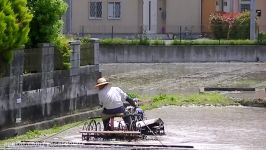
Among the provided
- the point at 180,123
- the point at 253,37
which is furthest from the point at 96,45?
the point at 253,37

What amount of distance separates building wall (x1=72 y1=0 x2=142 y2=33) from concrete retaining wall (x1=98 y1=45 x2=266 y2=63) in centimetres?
1230

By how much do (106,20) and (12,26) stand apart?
133 ft

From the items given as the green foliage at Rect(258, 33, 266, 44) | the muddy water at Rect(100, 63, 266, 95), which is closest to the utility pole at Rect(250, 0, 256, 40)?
the green foliage at Rect(258, 33, 266, 44)

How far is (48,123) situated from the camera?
1914cm

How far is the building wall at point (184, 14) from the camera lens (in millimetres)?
56938

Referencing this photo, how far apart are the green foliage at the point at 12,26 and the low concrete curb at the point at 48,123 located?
164cm

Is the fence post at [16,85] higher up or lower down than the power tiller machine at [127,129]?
higher up

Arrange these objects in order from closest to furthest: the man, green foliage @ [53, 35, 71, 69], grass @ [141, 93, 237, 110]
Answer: the man
green foliage @ [53, 35, 71, 69]
grass @ [141, 93, 237, 110]

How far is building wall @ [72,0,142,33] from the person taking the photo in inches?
2219

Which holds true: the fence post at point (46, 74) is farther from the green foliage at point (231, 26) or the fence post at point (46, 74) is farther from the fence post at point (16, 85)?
the green foliage at point (231, 26)

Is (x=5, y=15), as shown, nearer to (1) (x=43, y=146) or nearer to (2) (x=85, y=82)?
(1) (x=43, y=146)

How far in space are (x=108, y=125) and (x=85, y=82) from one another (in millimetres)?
4562

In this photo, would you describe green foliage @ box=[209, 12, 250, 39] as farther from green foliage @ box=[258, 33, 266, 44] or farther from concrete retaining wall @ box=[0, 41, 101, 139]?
concrete retaining wall @ box=[0, 41, 101, 139]

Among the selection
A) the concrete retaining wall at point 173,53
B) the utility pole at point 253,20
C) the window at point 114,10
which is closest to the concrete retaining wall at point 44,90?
the concrete retaining wall at point 173,53
